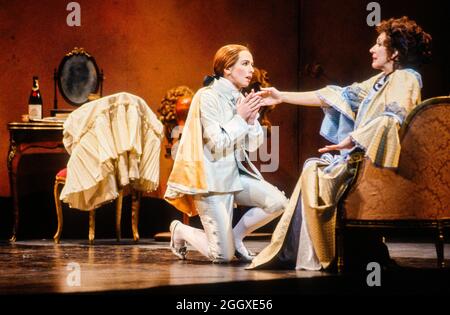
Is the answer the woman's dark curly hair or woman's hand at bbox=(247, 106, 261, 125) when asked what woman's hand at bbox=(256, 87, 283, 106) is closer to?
woman's hand at bbox=(247, 106, 261, 125)

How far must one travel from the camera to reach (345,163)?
4035 mm

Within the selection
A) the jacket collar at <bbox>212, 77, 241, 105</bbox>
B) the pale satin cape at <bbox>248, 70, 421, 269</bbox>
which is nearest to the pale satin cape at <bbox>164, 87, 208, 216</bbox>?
the jacket collar at <bbox>212, 77, 241, 105</bbox>

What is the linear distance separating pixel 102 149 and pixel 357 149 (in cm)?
228

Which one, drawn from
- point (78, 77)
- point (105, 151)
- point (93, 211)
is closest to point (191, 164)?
point (105, 151)

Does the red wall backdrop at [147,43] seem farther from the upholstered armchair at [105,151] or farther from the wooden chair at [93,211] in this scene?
the upholstered armchair at [105,151]

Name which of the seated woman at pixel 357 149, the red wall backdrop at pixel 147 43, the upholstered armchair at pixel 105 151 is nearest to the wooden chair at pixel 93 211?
the upholstered armchair at pixel 105 151

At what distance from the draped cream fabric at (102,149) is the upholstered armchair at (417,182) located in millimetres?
2313

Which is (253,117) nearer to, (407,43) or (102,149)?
(407,43)

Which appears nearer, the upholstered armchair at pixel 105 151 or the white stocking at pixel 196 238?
the white stocking at pixel 196 238

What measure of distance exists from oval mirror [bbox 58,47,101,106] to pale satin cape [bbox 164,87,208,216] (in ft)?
8.38

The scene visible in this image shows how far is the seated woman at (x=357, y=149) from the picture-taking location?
383 centimetres

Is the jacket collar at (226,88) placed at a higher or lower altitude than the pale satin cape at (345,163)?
higher
